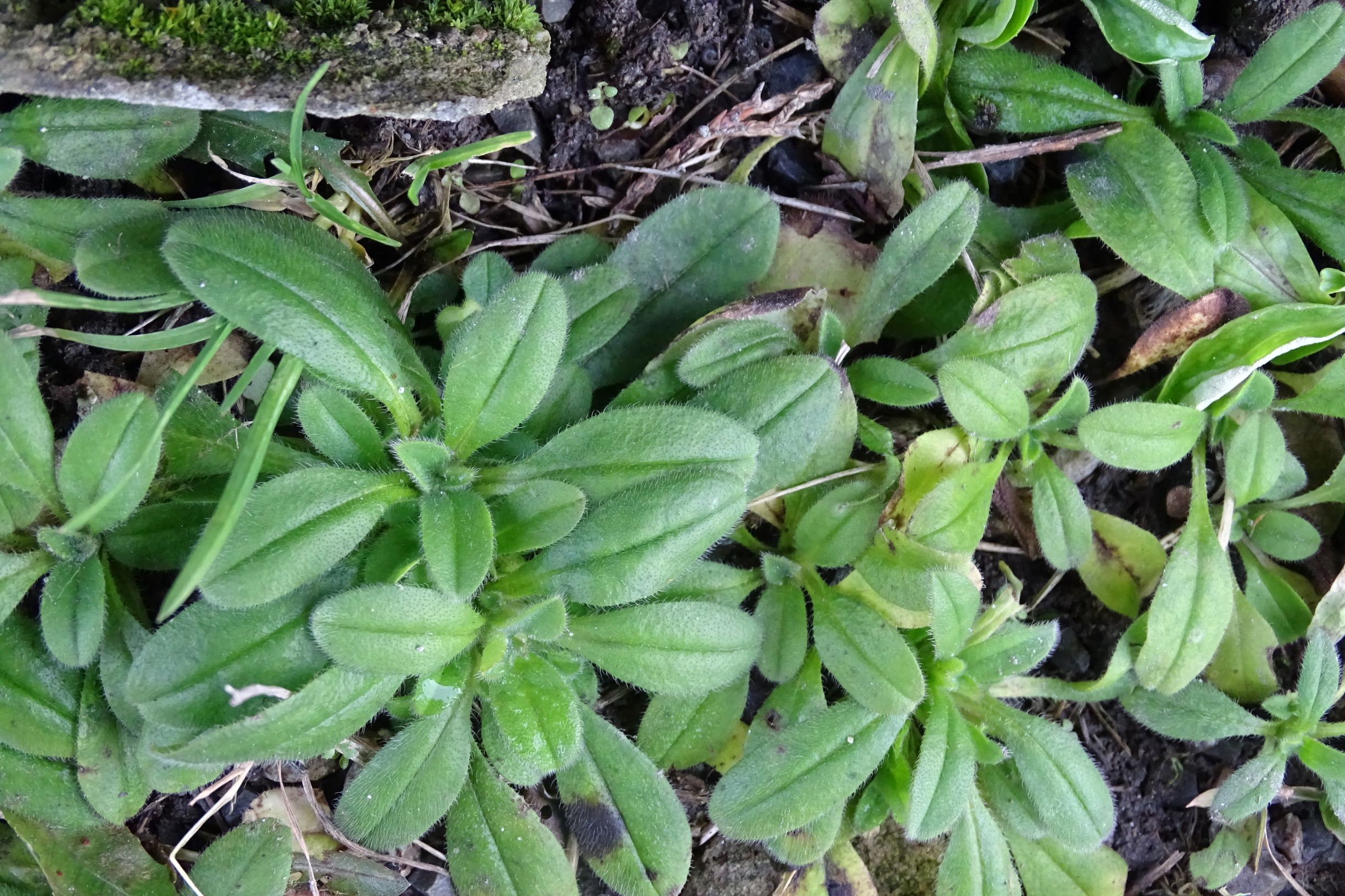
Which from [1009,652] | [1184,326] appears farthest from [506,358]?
Answer: [1184,326]

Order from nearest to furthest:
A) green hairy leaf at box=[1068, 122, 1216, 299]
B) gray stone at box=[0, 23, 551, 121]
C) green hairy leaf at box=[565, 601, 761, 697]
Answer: gray stone at box=[0, 23, 551, 121] → green hairy leaf at box=[565, 601, 761, 697] → green hairy leaf at box=[1068, 122, 1216, 299]

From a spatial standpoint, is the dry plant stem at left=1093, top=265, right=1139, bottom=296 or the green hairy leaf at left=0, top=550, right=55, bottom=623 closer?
the green hairy leaf at left=0, top=550, right=55, bottom=623

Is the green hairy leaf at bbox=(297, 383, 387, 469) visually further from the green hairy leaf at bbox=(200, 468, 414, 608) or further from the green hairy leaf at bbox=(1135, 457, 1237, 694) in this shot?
the green hairy leaf at bbox=(1135, 457, 1237, 694)

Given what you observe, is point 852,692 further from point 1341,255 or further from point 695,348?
point 1341,255

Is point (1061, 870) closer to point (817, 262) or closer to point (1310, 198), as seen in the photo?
point (817, 262)

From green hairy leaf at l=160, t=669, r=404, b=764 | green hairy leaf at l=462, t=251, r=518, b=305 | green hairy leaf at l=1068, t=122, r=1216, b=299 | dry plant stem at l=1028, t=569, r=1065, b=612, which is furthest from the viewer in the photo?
dry plant stem at l=1028, t=569, r=1065, b=612

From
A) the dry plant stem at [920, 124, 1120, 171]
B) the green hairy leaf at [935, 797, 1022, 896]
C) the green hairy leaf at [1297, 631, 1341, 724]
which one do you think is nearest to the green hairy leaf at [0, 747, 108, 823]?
the green hairy leaf at [935, 797, 1022, 896]

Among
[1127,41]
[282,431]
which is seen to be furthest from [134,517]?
[1127,41]

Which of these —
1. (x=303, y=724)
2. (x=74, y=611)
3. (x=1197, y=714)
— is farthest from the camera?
(x=1197, y=714)
